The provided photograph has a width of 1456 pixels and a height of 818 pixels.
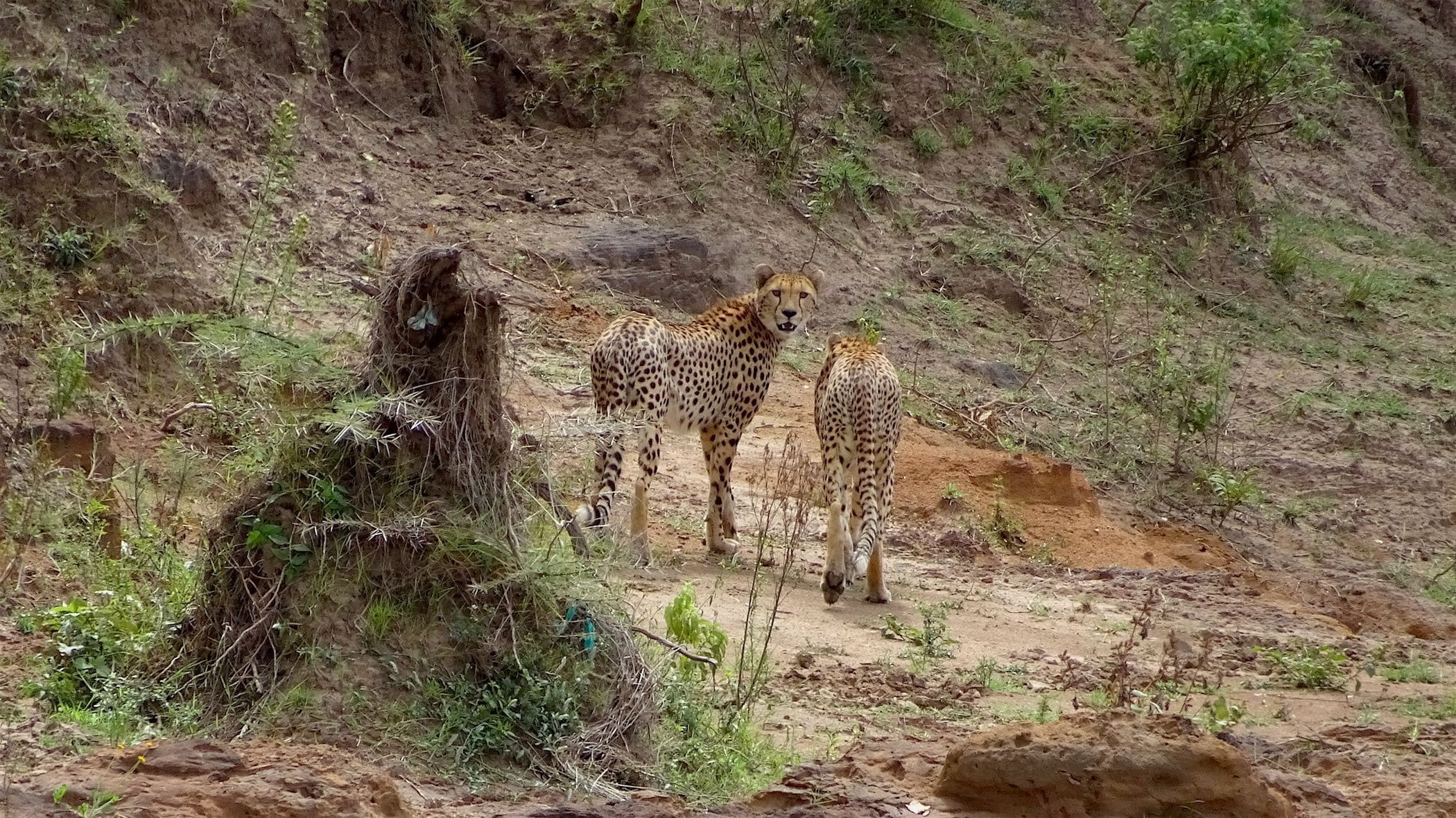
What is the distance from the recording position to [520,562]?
6113mm

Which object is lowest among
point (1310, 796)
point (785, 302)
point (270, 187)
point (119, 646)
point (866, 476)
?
point (119, 646)

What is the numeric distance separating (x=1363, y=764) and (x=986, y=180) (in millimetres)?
12554

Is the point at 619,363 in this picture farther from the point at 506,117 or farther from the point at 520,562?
the point at 506,117

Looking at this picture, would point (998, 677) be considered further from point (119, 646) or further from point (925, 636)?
point (119, 646)

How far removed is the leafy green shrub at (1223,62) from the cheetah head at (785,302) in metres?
8.35

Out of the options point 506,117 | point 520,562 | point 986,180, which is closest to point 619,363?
point 520,562

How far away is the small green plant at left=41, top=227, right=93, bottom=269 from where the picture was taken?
33.1ft

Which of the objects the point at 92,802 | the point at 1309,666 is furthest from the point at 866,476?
the point at 92,802

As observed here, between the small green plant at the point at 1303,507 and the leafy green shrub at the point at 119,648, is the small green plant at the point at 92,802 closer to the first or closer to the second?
the leafy green shrub at the point at 119,648

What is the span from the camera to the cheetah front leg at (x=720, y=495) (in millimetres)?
10617

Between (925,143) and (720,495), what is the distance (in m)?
8.42

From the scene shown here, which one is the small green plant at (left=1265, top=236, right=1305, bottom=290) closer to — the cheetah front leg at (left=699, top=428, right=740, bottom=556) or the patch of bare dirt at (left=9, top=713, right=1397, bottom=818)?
the cheetah front leg at (left=699, top=428, right=740, bottom=556)

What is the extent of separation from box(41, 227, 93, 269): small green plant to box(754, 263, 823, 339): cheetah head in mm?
4099

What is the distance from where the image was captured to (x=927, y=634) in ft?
28.8
